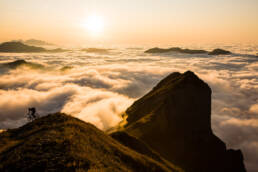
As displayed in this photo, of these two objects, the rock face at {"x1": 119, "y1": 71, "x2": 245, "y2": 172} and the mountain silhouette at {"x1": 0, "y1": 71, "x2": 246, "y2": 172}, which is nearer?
the mountain silhouette at {"x1": 0, "y1": 71, "x2": 246, "y2": 172}

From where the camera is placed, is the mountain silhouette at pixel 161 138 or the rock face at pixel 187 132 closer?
the mountain silhouette at pixel 161 138

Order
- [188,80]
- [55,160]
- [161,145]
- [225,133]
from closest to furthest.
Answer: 1. [55,160]
2. [161,145]
3. [188,80]
4. [225,133]

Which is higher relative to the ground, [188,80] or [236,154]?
[188,80]

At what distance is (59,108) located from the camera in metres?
185

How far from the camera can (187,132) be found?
4956cm

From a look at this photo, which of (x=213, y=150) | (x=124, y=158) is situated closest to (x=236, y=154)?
(x=213, y=150)

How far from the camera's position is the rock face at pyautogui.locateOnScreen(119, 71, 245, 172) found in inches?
1775

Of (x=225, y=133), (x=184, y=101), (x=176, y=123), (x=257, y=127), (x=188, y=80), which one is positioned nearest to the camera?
(x=176, y=123)

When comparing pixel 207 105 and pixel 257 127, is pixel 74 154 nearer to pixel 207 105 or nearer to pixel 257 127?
pixel 207 105

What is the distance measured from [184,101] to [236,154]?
26439 millimetres

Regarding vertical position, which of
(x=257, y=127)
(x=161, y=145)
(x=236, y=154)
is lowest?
(x=257, y=127)

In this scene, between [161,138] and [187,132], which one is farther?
[187,132]

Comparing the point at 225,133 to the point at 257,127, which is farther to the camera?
the point at 257,127

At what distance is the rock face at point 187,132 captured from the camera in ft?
148
